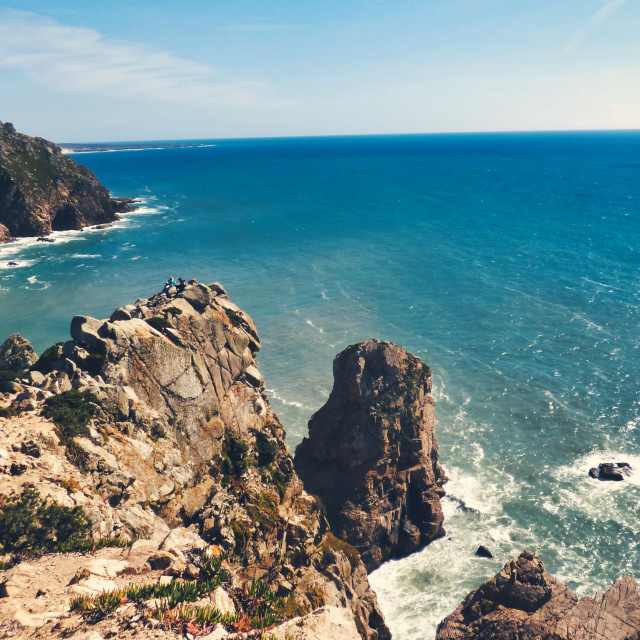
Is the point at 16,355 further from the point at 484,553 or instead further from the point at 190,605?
the point at 484,553

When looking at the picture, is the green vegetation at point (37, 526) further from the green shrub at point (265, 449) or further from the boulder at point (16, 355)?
the boulder at point (16, 355)

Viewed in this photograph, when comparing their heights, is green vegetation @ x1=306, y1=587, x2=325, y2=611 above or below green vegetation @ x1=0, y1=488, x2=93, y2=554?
below

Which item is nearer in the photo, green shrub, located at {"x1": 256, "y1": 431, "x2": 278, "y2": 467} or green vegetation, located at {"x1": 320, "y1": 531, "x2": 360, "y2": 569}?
green vegetation, located at {"x1": 320, "y1": 531, "x2": 360, "y2": 569}

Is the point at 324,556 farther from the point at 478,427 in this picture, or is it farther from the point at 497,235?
the point at 497,235

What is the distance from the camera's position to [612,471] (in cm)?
5856

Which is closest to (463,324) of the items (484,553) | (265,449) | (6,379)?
(484,553)

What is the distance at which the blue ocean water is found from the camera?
171 feet

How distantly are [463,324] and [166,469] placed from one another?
76.4 m

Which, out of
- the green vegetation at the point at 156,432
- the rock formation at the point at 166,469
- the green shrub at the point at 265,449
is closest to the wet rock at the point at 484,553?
the rock formation at the point at 166,469

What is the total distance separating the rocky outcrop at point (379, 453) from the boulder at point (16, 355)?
30.1 m

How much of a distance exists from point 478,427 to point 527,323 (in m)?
37.6

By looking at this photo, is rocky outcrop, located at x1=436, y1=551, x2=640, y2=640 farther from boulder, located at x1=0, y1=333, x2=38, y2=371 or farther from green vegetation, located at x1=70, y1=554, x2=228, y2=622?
boulder, located at x1=0, y1=333, x2=38, y2=371

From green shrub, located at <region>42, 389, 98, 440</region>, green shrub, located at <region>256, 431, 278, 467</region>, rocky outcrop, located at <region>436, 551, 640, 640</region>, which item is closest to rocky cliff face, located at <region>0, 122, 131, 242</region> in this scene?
green shrub, located at <region>256, 431, 278, 467</region>

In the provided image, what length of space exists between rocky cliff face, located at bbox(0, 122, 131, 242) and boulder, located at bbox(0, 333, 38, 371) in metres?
129
